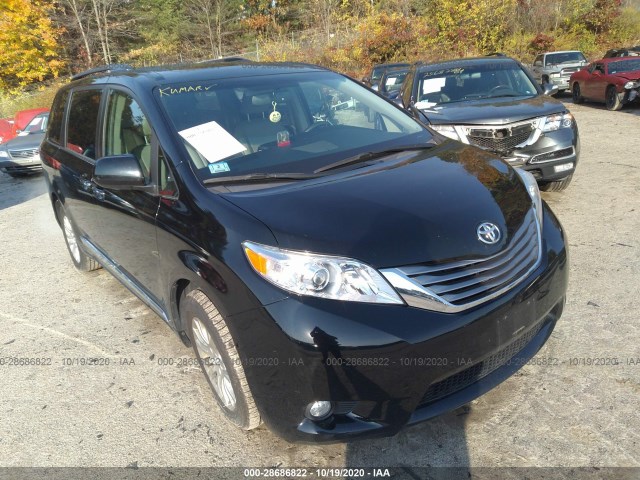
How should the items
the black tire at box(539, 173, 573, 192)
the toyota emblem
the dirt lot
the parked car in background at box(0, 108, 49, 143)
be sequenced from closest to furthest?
the toyota emblem → the dirt lot → the black tire at box(539, 173, 573, 192) → the parked car in background at box(0, 108, 49, 143)

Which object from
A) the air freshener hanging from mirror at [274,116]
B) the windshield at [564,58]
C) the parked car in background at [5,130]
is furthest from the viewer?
the windshield at [564,58]

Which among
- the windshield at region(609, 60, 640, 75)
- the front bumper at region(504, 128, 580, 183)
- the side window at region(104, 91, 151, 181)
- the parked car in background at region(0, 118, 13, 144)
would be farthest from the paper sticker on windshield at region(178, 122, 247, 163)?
the windshield at region(609, 60, 640, 75)

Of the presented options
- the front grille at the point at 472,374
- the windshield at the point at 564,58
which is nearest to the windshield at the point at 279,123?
the front grille at the point at 472,374

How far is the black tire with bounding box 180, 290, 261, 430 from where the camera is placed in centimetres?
239

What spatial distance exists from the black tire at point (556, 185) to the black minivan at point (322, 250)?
315cm

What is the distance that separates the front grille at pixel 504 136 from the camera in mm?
5508

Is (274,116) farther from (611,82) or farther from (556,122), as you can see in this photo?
(611,82)

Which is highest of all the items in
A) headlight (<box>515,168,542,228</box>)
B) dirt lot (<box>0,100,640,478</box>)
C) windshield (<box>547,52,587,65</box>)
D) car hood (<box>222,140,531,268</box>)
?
car hood (<box>222,140,531,268</box>)

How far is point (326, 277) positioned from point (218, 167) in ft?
3.35

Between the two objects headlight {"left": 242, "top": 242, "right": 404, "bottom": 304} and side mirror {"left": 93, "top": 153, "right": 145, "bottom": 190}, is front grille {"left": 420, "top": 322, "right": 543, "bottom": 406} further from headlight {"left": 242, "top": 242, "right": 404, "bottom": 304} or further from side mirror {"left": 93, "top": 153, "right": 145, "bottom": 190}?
side mirror {"left": 93, "top": 153, "right": 145, "bottom": 190}

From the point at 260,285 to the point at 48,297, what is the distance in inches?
131

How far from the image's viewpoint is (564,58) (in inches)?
744

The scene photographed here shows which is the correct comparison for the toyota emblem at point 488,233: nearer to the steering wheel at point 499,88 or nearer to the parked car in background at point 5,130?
the steering wheel at point 499,88

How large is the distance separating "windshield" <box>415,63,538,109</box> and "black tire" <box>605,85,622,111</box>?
331 inches
